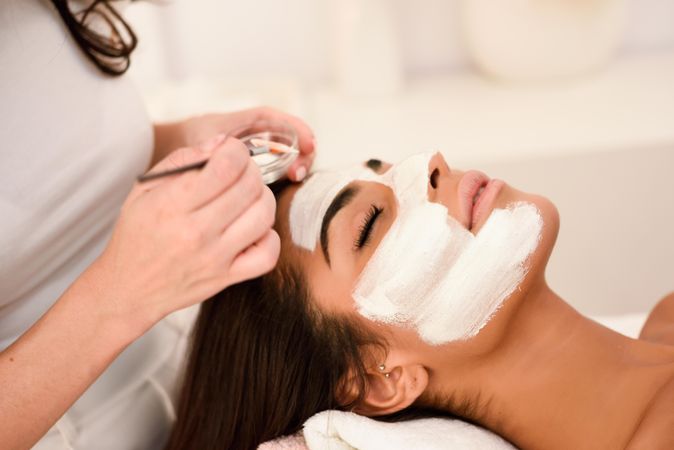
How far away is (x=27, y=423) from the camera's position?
0.80 m

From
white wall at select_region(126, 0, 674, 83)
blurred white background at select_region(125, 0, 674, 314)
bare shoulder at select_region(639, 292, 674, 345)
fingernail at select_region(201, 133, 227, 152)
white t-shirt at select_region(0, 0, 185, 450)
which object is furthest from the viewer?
white wall at select_region(126, 0, 674, 83)

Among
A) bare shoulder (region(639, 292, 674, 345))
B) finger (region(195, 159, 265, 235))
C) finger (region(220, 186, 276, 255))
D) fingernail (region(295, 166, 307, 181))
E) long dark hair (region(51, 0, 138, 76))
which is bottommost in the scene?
bare shoulder (region(639, 292, 674, 345))

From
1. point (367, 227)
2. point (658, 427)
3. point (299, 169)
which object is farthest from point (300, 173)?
point (658, 427)

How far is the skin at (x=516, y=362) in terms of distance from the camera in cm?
99

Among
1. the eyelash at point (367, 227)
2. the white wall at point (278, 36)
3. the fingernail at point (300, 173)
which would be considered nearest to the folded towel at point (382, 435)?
the eyelash at point (367, 227)

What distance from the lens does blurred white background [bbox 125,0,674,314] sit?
1709mm

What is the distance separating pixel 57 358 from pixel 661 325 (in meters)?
0.95

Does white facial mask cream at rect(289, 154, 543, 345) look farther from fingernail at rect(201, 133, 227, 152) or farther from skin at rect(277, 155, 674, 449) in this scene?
fingernail at rect(201, 133, 227, 152)

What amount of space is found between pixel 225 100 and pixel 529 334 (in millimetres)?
1166

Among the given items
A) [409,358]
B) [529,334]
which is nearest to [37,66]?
A: [409,358]

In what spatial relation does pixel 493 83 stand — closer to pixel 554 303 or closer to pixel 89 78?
pixel 554 303

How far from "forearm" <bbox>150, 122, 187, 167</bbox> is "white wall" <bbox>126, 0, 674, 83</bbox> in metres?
0.89

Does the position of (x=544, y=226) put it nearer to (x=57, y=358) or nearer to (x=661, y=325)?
(x=661, y=325)

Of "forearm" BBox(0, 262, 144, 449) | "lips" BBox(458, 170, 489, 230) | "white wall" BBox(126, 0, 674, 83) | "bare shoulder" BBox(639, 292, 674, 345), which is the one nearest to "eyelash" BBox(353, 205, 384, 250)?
"lips" BBox(458, 170, 489, 230)
